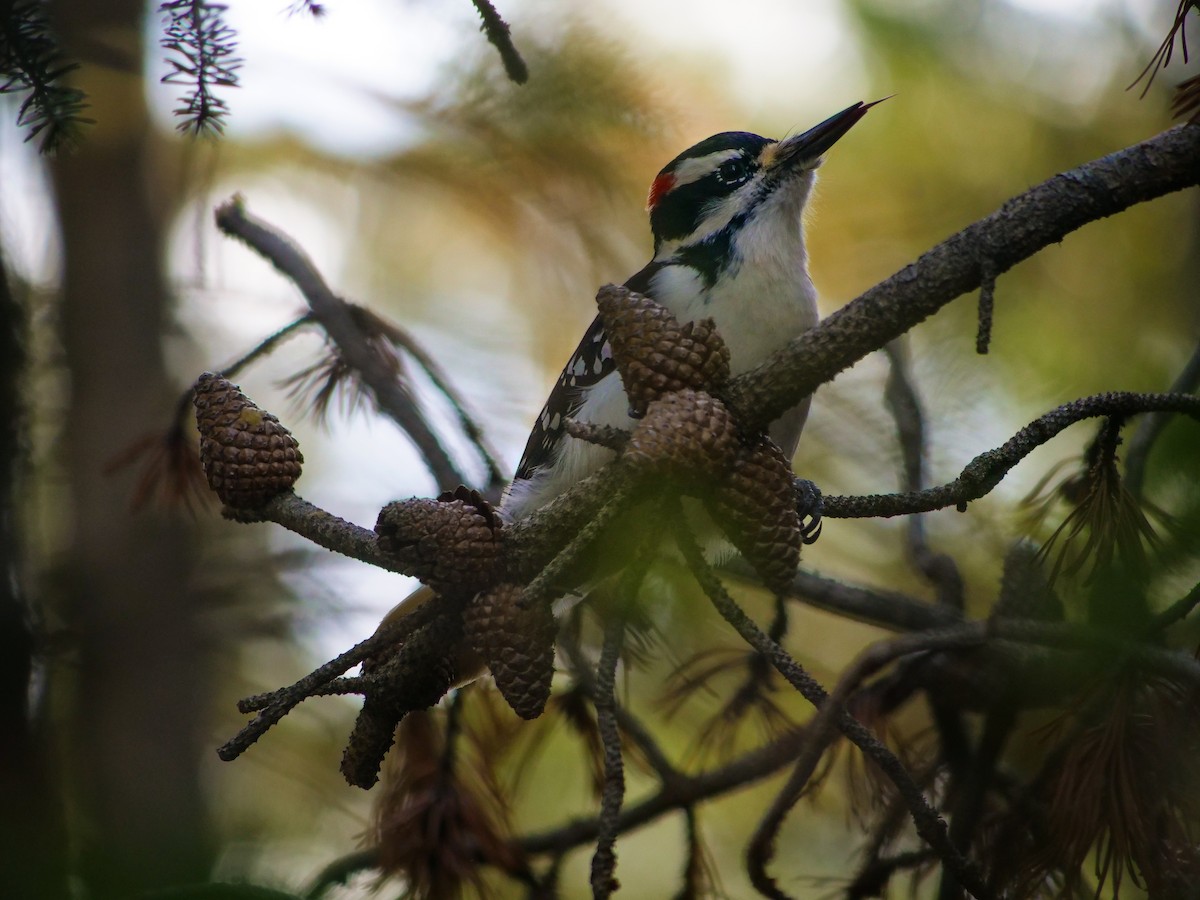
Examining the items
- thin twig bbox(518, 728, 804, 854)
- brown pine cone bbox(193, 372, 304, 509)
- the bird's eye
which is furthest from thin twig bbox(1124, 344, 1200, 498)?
brown pine cone bbox(193, 372, 304, 509)

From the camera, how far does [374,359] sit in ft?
8.79

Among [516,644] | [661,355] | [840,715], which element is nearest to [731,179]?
[661,355]

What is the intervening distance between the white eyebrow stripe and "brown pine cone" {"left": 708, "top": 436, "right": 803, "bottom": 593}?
152 centimetres

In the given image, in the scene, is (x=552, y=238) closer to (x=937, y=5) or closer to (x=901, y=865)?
(x=937, y=5)

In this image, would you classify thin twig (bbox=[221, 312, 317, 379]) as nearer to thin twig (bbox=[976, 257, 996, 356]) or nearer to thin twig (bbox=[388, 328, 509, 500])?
thin twig (bbox=[388, 328, 509, 500])

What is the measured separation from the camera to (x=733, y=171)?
281cm

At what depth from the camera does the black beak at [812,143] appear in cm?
262

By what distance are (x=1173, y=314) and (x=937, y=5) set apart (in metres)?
1.44

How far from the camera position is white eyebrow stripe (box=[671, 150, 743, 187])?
2.82m

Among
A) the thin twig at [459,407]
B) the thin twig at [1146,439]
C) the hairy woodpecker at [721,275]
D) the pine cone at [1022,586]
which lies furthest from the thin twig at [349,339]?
the thin twig at [1146,439]

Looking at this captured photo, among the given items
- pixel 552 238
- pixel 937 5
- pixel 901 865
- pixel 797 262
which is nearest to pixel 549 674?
pixel 901 865

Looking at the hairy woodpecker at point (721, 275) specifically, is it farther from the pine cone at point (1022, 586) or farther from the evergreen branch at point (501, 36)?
the evergreen branch at point (501, 36)

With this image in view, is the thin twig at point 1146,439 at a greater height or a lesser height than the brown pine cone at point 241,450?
greater

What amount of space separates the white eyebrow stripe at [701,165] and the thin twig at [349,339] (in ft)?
3.07
